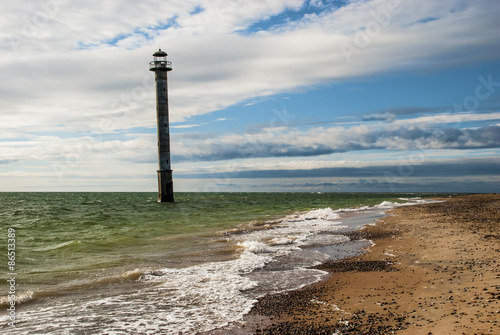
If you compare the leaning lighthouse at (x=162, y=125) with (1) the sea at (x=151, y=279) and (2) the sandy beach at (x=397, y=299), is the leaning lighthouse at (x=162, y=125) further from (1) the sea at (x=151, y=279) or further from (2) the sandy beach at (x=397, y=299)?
(2) the sandy beach at (x=397, y=299)

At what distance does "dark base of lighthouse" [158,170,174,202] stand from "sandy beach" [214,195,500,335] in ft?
122

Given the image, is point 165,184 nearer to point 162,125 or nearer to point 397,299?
point 162,125

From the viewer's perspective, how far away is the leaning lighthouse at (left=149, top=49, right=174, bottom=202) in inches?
1816

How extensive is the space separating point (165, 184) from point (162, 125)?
7500 millimetres

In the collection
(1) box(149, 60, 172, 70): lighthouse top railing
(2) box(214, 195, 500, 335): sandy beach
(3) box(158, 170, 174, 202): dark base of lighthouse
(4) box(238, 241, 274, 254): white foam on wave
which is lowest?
(4) box(238, 241, 274, 254): white foam on wave

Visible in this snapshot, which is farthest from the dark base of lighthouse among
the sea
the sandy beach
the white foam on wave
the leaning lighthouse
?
the sandy beach

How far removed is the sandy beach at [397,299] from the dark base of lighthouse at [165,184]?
37.1m

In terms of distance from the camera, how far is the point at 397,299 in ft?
25.7

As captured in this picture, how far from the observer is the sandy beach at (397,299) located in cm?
635

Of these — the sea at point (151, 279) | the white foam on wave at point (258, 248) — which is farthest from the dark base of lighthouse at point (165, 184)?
the white foam on wave at point (258, 248)

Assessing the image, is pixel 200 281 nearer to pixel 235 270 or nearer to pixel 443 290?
pixel 235 270

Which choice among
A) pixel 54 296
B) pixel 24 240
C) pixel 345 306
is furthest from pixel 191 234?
pixel 345 306

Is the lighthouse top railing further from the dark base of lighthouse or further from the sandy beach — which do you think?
the sandy beach

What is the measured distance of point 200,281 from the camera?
1054 centimetres
